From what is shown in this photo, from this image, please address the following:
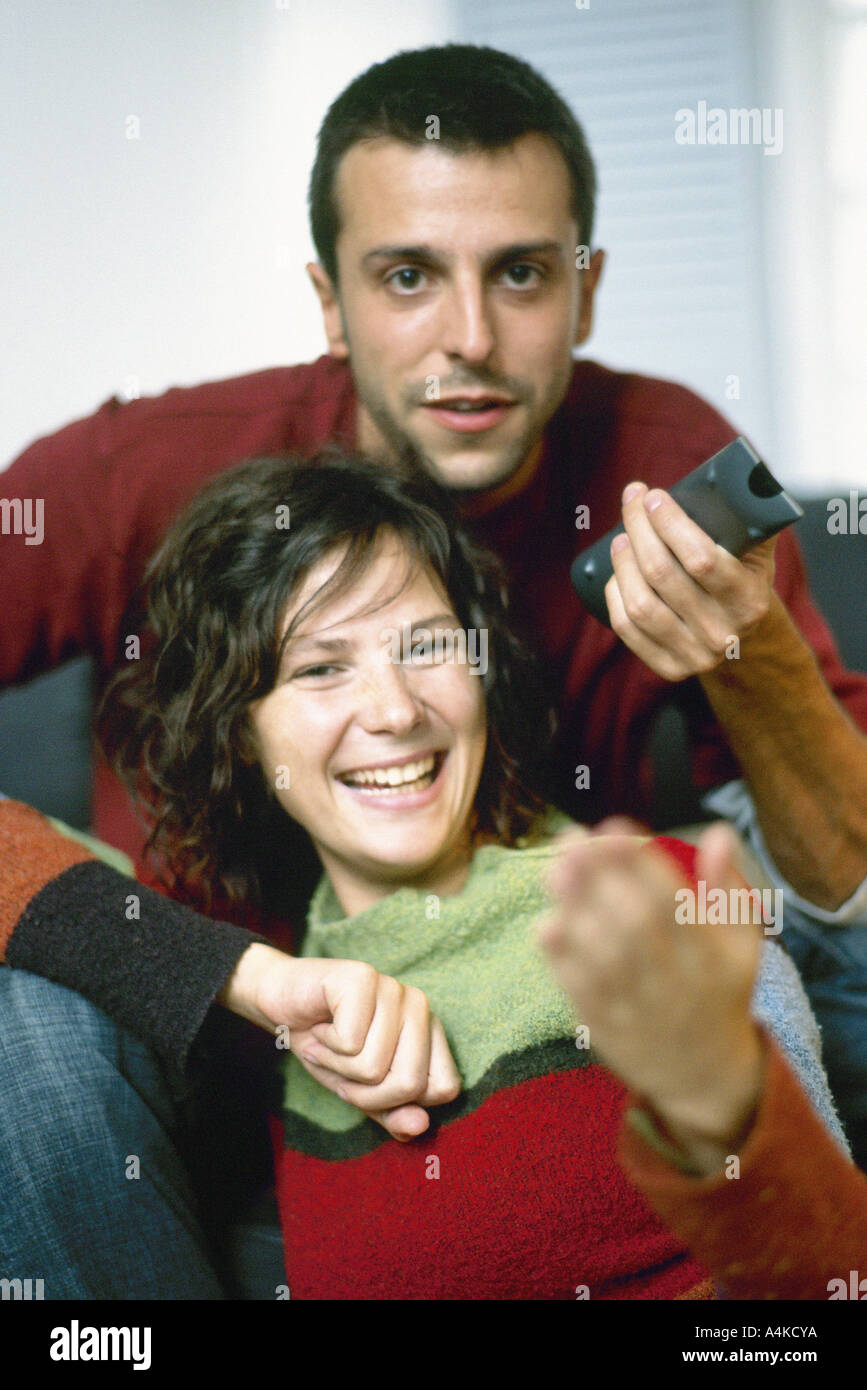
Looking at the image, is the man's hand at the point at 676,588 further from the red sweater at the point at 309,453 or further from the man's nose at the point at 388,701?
the red sweater at the point at 309,453

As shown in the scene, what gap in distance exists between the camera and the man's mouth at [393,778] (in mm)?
757

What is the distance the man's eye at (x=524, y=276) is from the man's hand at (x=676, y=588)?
299mm

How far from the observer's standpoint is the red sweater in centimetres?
100

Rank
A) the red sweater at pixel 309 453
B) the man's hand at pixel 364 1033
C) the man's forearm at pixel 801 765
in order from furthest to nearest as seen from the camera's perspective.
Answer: the red sweater at pixel 309 453, the man's forearm at pixel 801 765, the man's hand at pixel 364 1033

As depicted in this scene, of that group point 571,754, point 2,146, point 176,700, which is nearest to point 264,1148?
point 176,700

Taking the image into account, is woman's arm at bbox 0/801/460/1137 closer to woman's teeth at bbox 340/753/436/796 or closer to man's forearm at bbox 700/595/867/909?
woman's teeth at bbox 340/753/436/796

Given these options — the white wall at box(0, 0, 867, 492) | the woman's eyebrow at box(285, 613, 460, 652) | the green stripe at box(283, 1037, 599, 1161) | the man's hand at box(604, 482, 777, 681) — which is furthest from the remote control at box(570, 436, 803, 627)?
the white wall at box(0, 0, 867, 492)

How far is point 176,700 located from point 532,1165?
416 millimetres

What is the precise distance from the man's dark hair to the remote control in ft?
1.21

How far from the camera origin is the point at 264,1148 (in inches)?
31.6

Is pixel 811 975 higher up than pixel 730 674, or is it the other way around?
pixel 730 674

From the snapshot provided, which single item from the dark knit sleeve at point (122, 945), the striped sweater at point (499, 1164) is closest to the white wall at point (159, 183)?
the dark knit sleeve at point (122, 945)
